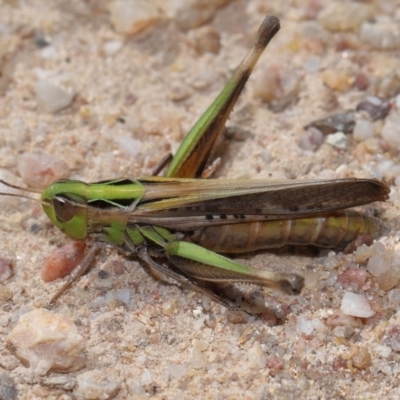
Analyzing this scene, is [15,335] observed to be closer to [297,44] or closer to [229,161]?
[229,161]

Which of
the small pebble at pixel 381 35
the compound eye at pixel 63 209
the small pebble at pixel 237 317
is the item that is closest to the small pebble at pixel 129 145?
the compound eye at pixel 63 209

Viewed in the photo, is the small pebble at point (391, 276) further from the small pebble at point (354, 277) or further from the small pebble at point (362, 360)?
the small pebble at point (362, 360)

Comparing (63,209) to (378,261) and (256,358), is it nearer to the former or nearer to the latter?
(256,358)

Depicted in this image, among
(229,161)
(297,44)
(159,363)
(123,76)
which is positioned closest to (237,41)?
(297,44)

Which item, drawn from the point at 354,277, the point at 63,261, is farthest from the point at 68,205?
the point at 354,277

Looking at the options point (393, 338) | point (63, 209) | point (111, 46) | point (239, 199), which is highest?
point (111, 46)

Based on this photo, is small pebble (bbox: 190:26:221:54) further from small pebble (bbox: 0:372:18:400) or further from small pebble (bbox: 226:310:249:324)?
small pebble (bbox: 0:372:18:400)

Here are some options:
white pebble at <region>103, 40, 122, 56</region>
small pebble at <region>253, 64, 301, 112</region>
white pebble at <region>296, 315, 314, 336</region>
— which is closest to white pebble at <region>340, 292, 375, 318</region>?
white pebble at <region>296, 315, 314, 336</region>
